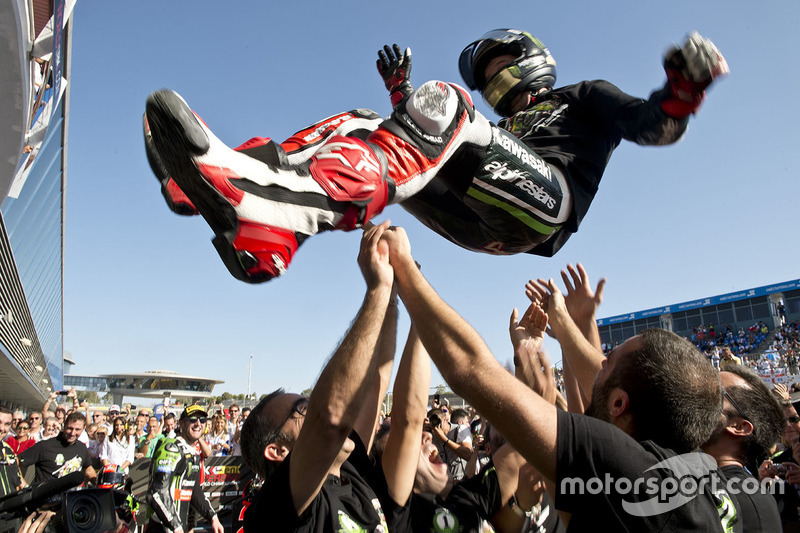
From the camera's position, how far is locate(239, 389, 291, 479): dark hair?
2174mm

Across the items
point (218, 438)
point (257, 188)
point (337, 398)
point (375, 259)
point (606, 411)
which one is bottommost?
point (218, 438)

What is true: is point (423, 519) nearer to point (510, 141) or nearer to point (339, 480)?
point (339, 480)

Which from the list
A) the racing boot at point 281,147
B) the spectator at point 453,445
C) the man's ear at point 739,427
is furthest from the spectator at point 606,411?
the spectator at point 453,445

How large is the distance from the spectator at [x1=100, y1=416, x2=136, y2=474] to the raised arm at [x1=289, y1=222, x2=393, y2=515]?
8634 millimetres

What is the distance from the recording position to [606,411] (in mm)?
1708

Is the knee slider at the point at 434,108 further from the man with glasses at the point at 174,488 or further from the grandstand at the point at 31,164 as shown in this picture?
the man with glasses at the point at 174,488

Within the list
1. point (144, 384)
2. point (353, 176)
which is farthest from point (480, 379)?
point (144, 384)

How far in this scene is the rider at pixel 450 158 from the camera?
1460 mm

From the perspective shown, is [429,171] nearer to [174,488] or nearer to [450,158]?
[450,158]

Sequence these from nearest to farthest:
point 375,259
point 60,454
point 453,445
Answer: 1. point 375,259
2. point 453,445
3. point 60,454

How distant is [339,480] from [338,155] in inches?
48.5

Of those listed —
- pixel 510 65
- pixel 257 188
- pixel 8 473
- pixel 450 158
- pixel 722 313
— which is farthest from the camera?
pixel 722 313

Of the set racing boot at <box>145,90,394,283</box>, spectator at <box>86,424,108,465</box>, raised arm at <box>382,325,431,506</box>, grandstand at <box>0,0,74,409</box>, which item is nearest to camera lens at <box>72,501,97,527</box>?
raised arm at <box>382,325,431,506</box>

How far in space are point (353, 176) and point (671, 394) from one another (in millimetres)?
1101
